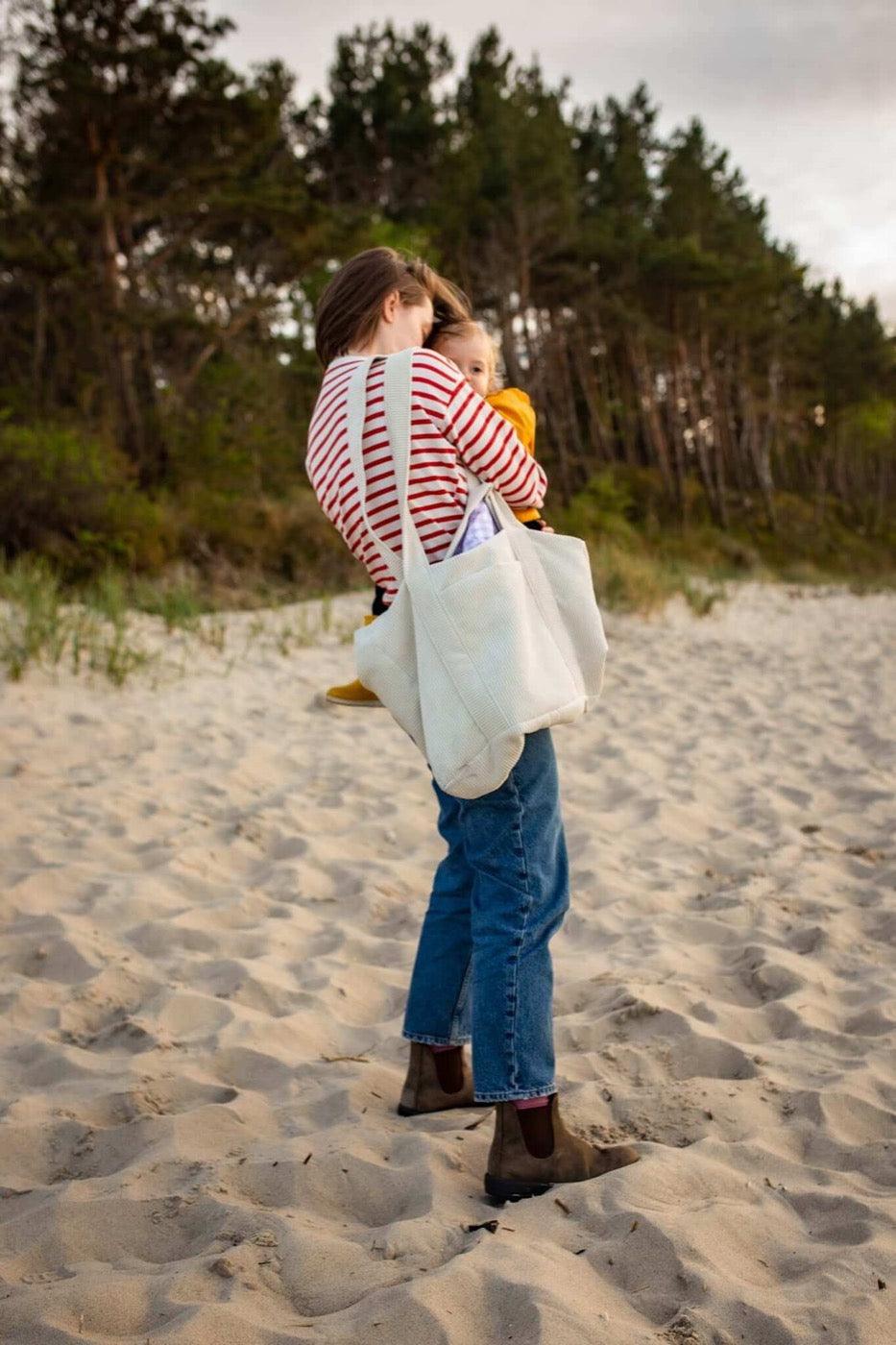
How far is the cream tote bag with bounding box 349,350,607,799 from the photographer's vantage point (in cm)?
171

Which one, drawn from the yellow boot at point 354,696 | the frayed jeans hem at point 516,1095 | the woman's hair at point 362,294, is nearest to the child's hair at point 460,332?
the woman's hair at point 362,294

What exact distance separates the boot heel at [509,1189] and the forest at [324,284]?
2445 millimetres

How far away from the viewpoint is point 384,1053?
101 inches

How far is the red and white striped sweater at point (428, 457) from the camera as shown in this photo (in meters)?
1.78

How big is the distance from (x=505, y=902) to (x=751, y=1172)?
725mm

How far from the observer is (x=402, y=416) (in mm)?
1768

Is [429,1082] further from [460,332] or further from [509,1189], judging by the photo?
[460,332]

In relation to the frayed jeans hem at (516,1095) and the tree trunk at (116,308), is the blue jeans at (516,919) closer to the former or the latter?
the frayed jeans hem at (516,1095)

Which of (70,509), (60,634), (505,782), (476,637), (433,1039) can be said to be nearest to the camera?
(476,637)

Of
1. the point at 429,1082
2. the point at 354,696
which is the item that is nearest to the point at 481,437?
the point at 354,696

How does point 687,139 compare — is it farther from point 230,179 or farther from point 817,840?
point 817,840

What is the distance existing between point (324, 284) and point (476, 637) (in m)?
15.6

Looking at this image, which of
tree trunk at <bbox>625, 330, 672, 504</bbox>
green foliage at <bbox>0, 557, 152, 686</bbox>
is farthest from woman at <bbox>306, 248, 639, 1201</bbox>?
tree trunk at <bbox>625, 330, 672, 504</bbox>

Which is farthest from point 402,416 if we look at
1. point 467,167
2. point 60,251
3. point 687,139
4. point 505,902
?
point 687,139
